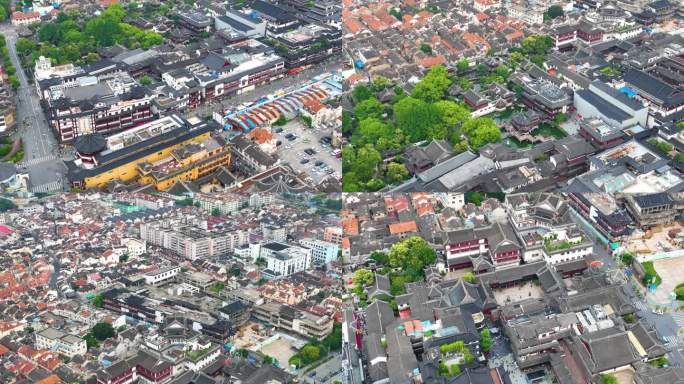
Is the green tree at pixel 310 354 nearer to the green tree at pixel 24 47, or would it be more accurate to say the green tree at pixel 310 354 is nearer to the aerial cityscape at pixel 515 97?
the aerial cityscape at pixel 515 97

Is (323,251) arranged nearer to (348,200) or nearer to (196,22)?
(348,200)

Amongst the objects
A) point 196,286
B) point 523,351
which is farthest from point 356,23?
point 523,351

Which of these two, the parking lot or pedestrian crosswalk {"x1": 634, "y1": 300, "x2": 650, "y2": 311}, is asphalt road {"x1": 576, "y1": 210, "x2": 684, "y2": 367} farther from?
the parking lot

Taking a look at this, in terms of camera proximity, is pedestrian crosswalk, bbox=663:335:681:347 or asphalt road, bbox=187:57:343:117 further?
asphalt road, bbox=187:57:343:117

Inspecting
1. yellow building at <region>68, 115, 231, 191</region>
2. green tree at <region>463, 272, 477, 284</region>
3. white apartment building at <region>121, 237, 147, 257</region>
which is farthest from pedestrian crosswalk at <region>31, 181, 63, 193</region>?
green tree at <region>463, 272, 477, 284</region>

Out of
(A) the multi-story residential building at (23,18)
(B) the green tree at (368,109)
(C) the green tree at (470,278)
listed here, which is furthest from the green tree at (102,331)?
(A) the multi-story residential building at (23,18)
